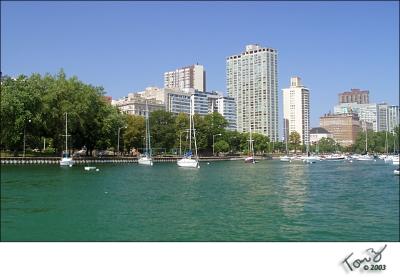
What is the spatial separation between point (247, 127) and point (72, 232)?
16640 cm

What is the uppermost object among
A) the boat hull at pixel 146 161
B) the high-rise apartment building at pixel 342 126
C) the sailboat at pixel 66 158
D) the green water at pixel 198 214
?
the high-rise apartment building at pixel 342 126

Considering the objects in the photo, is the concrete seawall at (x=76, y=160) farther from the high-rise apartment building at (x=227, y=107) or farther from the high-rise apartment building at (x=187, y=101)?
the high-rise apartment building at (x=227, y=107)

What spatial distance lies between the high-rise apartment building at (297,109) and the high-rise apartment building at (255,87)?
7.36 metres

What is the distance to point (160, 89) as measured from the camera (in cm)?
18250

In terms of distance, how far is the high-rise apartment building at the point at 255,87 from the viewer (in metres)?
163

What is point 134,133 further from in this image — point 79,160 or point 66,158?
point 66,158

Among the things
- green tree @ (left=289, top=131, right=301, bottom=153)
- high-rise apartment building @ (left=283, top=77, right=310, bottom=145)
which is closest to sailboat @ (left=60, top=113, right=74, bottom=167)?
high-rise apartment building @ (left=283, top=77, right=310, bottom=145)

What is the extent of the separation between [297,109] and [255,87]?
19855mm

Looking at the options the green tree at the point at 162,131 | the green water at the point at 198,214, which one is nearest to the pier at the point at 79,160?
the green tree at the point at 162,131

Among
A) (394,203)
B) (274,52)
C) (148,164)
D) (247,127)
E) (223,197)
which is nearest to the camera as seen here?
(394,203)

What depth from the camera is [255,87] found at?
17150 centimetres

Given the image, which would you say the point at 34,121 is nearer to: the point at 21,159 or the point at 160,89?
the point at 21,159
